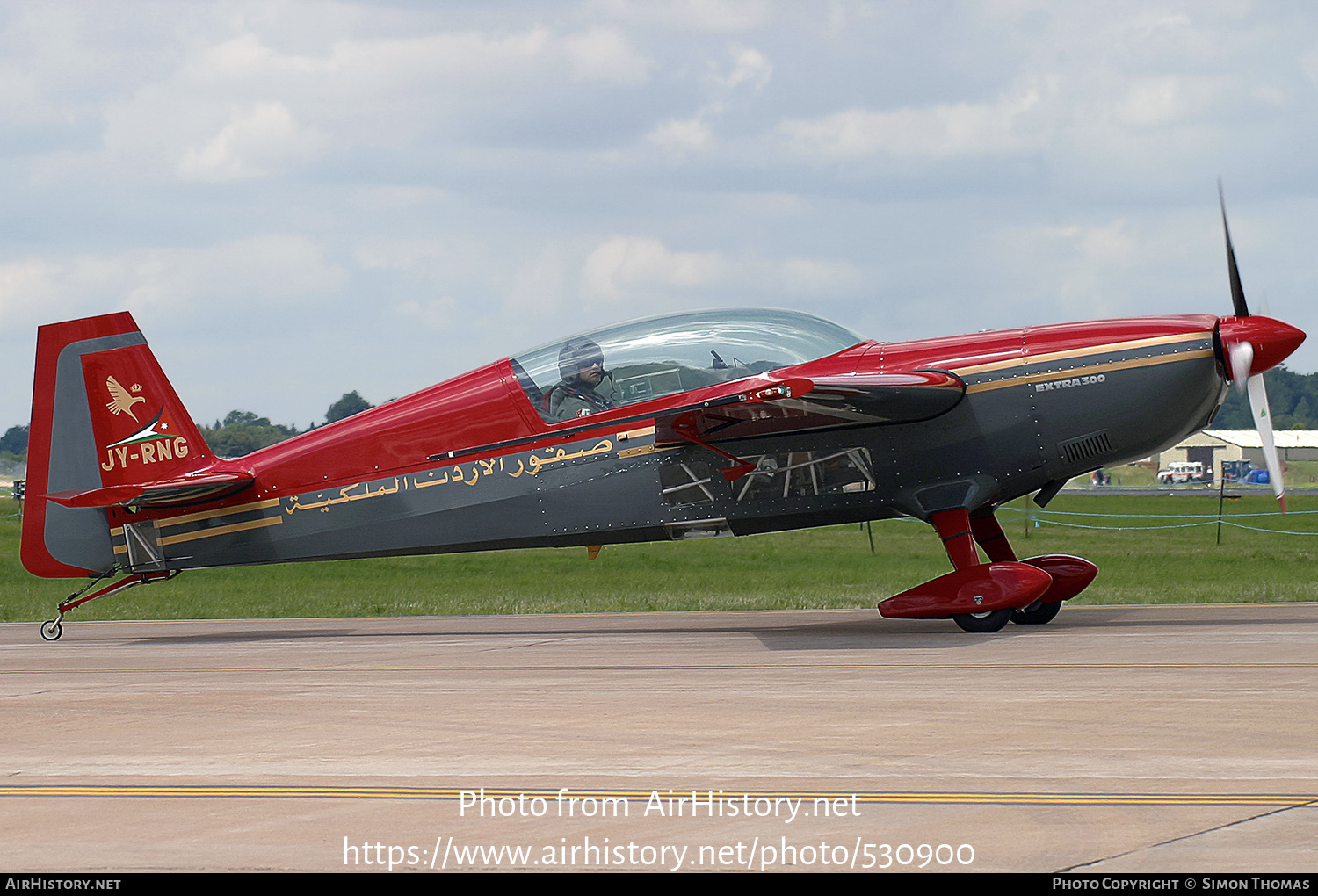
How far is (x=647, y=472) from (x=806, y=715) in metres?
6.46

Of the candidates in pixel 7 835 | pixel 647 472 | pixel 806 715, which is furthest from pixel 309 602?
pixel 7 835

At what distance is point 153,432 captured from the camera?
16.8 m

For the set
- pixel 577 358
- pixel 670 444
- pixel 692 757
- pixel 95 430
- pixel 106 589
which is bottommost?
pixel 692 757

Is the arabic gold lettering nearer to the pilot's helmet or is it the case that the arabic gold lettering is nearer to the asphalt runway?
the pilot's helmet

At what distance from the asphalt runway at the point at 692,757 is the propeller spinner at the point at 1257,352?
2.05 metres

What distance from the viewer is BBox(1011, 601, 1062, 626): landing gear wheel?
49.0ft

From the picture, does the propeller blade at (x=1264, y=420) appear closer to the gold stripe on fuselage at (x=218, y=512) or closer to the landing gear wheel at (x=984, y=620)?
the landing gear wheel at (x=984, y=620)

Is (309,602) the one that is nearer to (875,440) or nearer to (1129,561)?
(875,440)

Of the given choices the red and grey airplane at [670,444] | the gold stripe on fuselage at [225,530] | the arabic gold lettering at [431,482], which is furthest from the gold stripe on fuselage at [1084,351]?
the gold stripe on fuselage at [225,530]

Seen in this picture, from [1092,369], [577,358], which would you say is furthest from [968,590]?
[577,358]

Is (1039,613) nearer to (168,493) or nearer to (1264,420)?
(1264,420)

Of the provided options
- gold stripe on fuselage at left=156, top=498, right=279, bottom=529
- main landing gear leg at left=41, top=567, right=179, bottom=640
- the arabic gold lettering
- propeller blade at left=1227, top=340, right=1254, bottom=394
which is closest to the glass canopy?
the arabic gold lettering

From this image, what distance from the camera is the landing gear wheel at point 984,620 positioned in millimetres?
13781

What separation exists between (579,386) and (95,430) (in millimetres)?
6446
